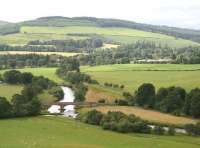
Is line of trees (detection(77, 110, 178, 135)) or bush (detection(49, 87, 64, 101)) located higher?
line of trees (detection(77, 110, 178, 135))

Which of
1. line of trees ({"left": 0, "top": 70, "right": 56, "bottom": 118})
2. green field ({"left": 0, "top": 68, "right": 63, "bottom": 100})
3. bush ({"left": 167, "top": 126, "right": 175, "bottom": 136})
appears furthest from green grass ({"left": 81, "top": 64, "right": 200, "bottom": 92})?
bush ({"left": 167, "top": 126, "right": 175, "bottom": 136})

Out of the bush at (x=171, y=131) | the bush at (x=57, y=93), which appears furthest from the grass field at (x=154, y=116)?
the bush at (x=57, y=93)

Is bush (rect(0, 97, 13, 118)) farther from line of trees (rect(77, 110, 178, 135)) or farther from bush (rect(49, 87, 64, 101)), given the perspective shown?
bush (rect(49, 87, 64, 101))

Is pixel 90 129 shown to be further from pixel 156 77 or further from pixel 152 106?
pixel 156 77

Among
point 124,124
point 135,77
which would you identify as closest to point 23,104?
point 124,124

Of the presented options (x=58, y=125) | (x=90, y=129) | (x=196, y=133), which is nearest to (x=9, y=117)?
(x=58, y=125)

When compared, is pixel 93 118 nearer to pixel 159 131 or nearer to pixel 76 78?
pixel 159 131
